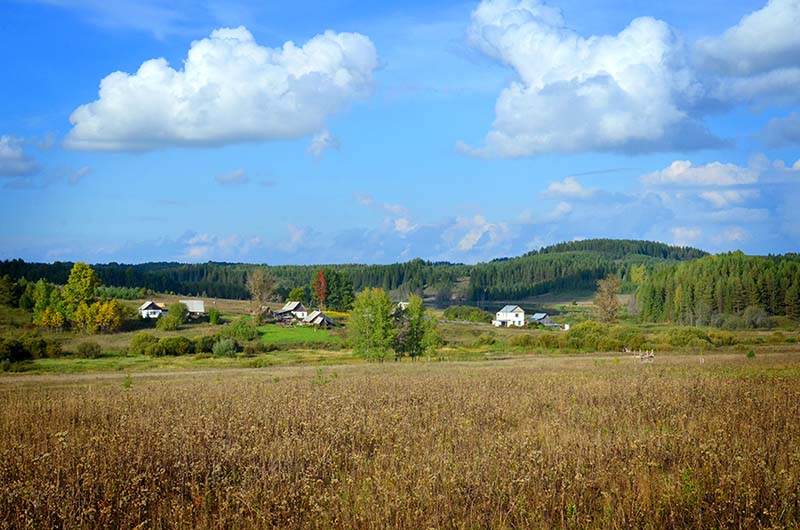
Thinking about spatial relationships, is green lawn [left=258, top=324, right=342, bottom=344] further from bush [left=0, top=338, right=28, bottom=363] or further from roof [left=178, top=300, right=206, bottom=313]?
bush [left=0, top=338, right=28, bottom=363]

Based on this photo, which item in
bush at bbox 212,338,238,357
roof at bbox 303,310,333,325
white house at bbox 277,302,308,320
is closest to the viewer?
bush at bbox 212,338,238,357

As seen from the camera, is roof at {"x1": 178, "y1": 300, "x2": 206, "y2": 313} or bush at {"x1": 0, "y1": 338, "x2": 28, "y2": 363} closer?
bush at {"x1": 0, "y1": 338, "x2": 28, "y2": 363}

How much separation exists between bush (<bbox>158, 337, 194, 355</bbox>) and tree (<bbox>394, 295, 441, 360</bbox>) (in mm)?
26070

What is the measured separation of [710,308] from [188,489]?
13690 cm

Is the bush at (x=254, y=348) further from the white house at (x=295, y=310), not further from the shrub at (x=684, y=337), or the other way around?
the shrub at (x=684, y=337)

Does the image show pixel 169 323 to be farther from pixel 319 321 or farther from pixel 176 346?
pixel 176 346

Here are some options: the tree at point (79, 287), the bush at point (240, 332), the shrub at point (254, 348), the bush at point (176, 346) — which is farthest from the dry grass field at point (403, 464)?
the tree at point (79, 287)

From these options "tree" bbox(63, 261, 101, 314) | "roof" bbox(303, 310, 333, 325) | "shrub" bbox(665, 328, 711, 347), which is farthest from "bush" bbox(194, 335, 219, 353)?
"shrub" bbox(665, 328, 711, 347)

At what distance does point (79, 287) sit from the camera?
10662cm

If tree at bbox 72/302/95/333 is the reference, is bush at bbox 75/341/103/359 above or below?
below

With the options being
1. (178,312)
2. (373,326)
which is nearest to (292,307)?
(178,312)

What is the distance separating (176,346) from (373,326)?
26.8 meters

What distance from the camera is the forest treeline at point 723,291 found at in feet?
418

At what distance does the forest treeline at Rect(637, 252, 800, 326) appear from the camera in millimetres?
127312
